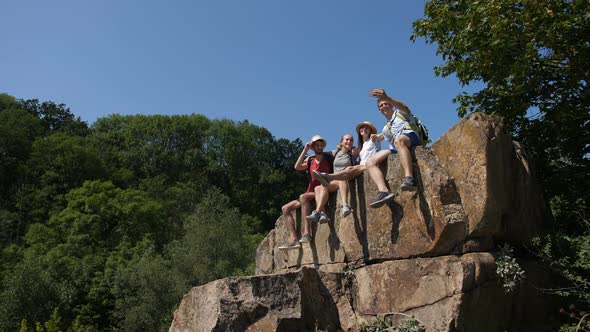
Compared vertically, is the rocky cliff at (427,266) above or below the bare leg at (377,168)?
below

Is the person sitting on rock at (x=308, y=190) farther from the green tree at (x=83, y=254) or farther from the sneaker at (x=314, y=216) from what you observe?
the green tree at (x=83, y=254)

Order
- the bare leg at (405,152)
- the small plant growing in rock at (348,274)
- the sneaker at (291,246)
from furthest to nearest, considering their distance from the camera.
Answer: the sneaker at (291,246) < the small plant growing in rock at (348,274) < the bare leg at (405,152)

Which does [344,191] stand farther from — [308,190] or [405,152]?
[405,152]

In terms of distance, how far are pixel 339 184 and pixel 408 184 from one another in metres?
1.41

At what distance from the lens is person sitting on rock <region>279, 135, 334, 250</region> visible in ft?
28.4

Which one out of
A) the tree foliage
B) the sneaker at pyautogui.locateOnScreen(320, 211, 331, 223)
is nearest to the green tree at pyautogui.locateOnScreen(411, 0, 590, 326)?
the sneaker at pyautogui.locateOnScreen(320, 211, 331, 223)

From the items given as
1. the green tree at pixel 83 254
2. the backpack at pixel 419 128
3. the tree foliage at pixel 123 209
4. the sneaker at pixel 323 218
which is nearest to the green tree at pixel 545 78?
the backpack at pixel 419 128

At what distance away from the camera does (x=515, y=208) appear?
293 inches

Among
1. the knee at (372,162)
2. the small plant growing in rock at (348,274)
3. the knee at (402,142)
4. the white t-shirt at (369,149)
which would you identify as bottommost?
the small plant growing in rock at (348,274)

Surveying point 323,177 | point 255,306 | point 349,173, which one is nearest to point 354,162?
point 349,173

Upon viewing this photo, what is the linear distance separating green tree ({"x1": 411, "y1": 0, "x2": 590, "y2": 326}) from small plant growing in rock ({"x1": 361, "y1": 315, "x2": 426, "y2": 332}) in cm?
343

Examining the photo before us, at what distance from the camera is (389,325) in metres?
6.94

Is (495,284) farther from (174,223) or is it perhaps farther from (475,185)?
(174,223)

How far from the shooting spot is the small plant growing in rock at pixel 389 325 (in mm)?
6609
